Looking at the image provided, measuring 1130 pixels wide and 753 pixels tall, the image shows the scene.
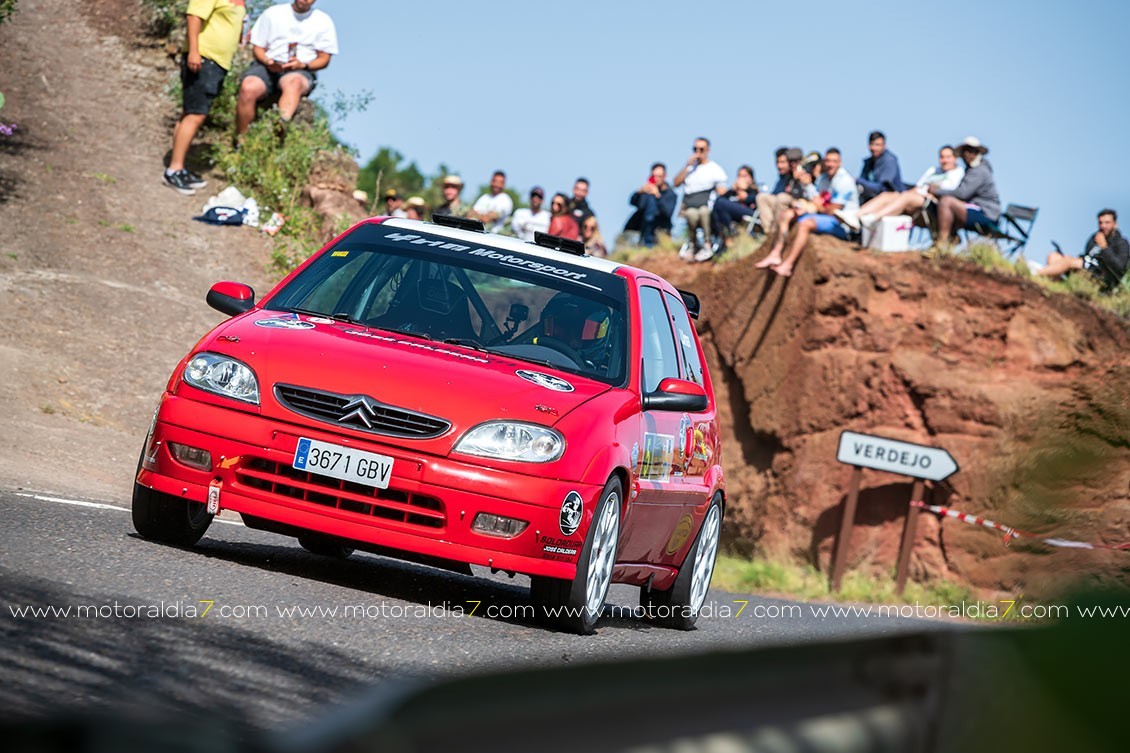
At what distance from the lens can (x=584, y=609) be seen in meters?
7.32

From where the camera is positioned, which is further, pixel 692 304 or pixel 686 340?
pixel 692 304

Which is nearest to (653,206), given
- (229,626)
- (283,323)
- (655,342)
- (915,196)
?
(915,196)

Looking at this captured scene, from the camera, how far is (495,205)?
22703 mm

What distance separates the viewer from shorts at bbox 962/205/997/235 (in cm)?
1883

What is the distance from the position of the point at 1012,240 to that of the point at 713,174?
4.02 meters

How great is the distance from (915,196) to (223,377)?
13.7m

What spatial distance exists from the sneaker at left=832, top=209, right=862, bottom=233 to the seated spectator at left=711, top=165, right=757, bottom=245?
1.93m

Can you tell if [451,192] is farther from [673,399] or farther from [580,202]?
[673,399]

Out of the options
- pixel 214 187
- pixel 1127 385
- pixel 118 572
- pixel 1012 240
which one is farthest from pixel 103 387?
pixel 1127 385

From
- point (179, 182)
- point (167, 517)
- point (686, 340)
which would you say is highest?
point (686, 340)

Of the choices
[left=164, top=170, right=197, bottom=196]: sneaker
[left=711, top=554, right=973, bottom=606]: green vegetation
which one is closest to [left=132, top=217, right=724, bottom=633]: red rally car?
[left=711, top=554, right=973, bottom=606]: green vegetation

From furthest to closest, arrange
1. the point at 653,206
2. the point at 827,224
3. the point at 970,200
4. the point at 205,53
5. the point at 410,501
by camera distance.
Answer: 1. the point at 653,206
2. the point at 827,224
3. the point at 205,53
4. the point at 970,200
5. the point at 410,501

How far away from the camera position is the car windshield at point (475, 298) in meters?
8.23

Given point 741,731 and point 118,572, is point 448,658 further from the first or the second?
point 741,731
